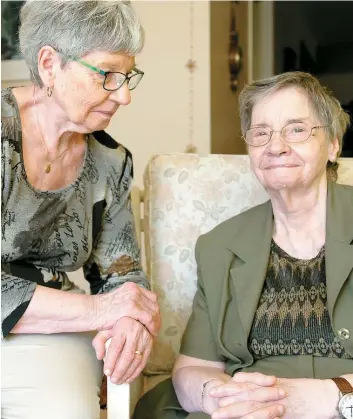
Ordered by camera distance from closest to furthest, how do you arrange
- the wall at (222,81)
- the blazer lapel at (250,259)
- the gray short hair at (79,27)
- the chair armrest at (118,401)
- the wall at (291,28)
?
the chair armrest at (118,401)
the gray short hair at (79,27)
the blazer lapel at (250,259)
the wall at (222,81)
the wall at (291,28)

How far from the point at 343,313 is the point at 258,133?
0.49m

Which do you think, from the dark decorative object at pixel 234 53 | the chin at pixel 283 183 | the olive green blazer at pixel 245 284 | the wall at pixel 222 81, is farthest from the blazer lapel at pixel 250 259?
the dark decorative object at pixel 234 53

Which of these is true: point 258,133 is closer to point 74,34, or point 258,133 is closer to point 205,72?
point 74,34

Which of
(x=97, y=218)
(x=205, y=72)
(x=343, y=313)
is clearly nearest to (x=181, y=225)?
(x=97, y=218)

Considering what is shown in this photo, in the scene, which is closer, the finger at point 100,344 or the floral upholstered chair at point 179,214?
the finger at point 100,344

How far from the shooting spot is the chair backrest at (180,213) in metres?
1.90

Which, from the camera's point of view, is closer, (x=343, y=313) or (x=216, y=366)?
(x=343, y=313)

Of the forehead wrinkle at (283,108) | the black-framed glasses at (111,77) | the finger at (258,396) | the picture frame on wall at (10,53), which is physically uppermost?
the picture frame on wall at (10,53)

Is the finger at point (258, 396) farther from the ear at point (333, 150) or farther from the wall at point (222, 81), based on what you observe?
the wall at point (222, 81)

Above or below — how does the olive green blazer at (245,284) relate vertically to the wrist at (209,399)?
above

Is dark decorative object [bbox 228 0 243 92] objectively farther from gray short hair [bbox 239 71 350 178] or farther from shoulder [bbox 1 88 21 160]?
shoulder [bbox 1 88 21 160]

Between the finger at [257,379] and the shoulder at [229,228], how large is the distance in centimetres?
39

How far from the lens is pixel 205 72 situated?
338cm

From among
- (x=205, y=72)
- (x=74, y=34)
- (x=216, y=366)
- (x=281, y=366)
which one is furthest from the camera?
(x=205, y=72)
